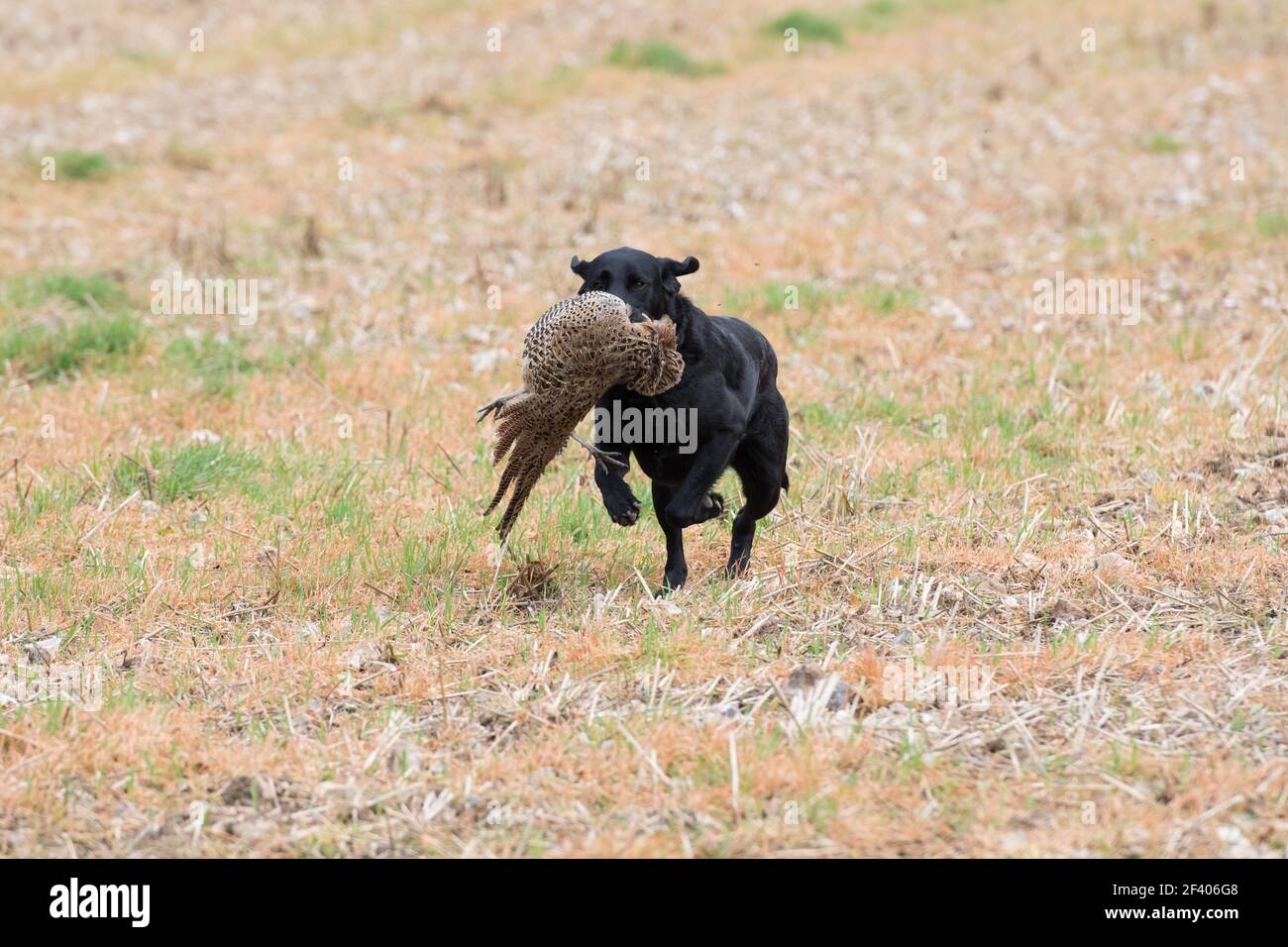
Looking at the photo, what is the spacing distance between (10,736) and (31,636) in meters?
1.12

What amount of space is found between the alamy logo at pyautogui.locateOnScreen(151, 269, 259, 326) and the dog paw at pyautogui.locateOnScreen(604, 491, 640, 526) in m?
5.17

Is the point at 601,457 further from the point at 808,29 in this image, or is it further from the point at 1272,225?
the point at 808,29

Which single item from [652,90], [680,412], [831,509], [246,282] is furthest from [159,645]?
[652,90]

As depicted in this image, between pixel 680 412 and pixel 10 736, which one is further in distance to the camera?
pixel 680 412

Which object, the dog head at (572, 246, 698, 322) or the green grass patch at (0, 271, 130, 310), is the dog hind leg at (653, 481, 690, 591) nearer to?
the dog head at (572, 246, 698, 322)

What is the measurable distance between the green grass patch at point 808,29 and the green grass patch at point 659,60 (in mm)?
1572

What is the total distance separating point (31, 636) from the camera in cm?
565

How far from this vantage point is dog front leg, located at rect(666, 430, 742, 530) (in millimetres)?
5965

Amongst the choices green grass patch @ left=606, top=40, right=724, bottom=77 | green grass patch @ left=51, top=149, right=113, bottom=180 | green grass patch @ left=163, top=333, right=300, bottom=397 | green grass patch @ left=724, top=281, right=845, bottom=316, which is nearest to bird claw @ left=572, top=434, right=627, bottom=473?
green grass patch @ left=163, top=333, right=300, bottom=397

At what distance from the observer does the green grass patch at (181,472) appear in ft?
23.9

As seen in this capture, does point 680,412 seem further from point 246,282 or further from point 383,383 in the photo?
point 246,282
